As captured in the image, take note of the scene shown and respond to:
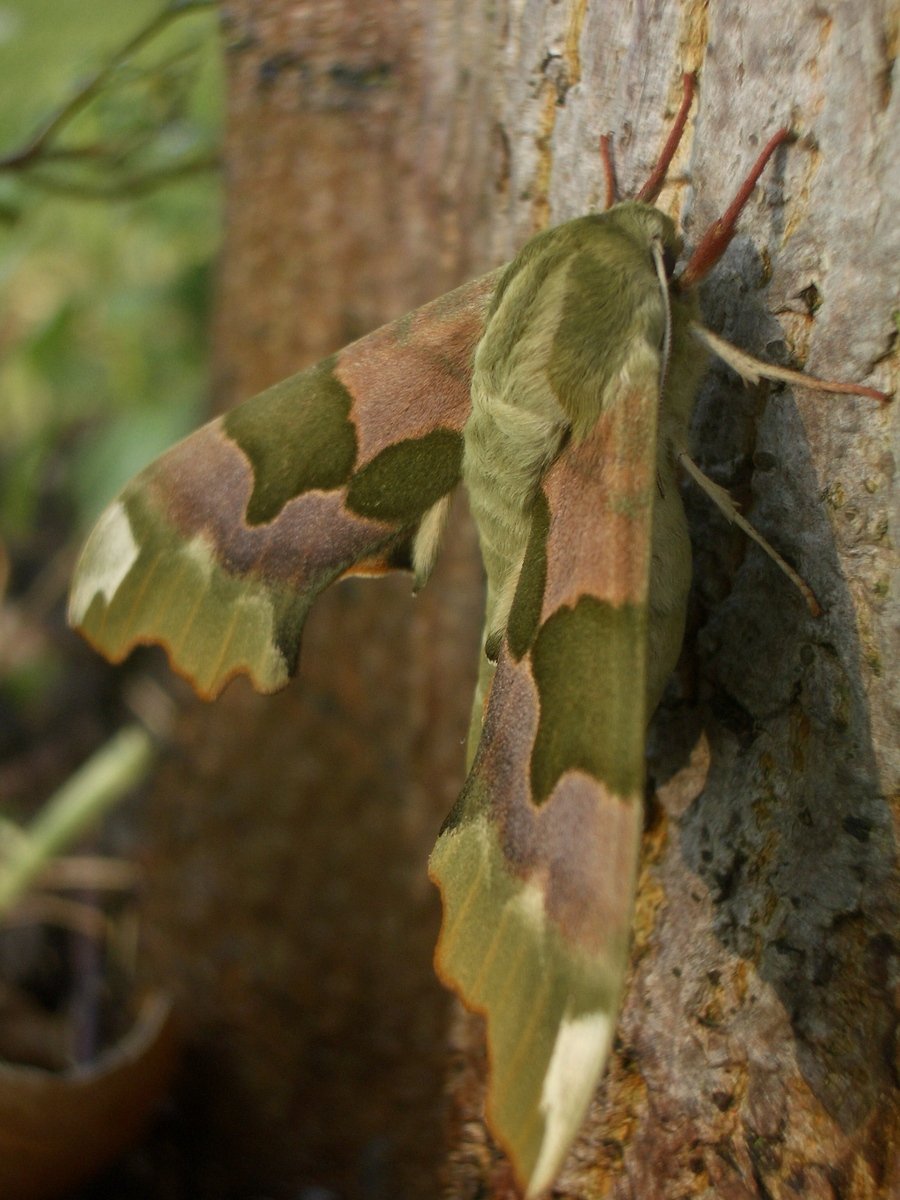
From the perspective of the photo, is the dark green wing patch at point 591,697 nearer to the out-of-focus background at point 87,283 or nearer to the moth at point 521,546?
the moth at point 521,546

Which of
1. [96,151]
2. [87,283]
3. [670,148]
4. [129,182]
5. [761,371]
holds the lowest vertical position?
[87,283]

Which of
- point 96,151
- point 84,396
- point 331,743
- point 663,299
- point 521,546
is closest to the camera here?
point 663,299

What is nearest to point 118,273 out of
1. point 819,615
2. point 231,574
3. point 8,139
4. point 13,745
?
point 8,139

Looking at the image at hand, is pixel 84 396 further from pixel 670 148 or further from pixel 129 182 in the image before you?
pixel 670 148

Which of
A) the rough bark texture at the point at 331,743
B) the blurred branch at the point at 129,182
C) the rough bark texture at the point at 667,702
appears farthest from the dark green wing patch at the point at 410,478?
the blurred branch at the point at 129,182

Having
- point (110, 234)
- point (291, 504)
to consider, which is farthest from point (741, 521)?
point (110, 234)

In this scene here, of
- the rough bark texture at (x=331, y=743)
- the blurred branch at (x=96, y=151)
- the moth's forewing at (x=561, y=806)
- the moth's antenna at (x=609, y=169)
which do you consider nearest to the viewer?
the moth's forewing at (x=561, y=806)

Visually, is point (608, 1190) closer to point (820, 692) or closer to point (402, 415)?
point (820, 692)

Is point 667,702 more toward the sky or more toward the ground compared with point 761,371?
more toward the ground
